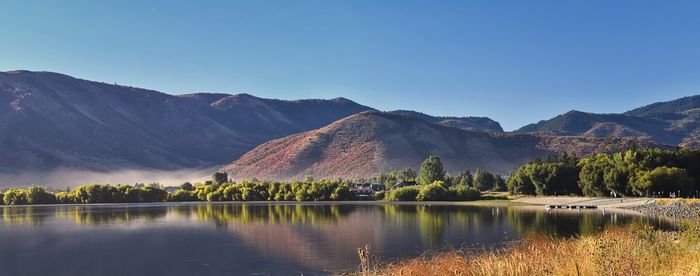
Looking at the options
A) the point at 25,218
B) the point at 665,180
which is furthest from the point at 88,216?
the point at 665,180

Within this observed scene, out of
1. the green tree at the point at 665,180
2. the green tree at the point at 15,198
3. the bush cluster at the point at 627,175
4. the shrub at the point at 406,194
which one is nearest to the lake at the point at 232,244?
the green tree at the point at 665,180

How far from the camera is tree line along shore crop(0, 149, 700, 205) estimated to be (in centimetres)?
9719

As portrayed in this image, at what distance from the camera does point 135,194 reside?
153 metres

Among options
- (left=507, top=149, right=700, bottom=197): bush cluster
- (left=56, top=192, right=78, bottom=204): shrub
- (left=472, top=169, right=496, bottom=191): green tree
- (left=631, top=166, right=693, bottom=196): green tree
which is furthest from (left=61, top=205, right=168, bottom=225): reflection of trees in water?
(left=472, top=169, right=496, bottom=191): green tree

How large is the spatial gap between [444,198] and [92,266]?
338ft

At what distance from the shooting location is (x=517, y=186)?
128750mm

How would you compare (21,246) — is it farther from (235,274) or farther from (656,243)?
(656,243)

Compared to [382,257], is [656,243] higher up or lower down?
higher up

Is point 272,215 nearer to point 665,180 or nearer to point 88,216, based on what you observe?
point 88,216

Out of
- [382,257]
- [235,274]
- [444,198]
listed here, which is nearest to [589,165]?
[444,198]

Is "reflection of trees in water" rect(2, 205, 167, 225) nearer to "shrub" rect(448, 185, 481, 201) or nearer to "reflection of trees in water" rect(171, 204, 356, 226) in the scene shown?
"reflection of trees in water" rect(171, 204, 356, 226)

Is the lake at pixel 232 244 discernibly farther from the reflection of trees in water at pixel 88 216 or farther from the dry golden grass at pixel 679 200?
the dry golden grass at pixel 679 200

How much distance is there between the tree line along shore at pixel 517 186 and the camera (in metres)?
97.2

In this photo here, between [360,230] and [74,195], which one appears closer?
[360,230]
